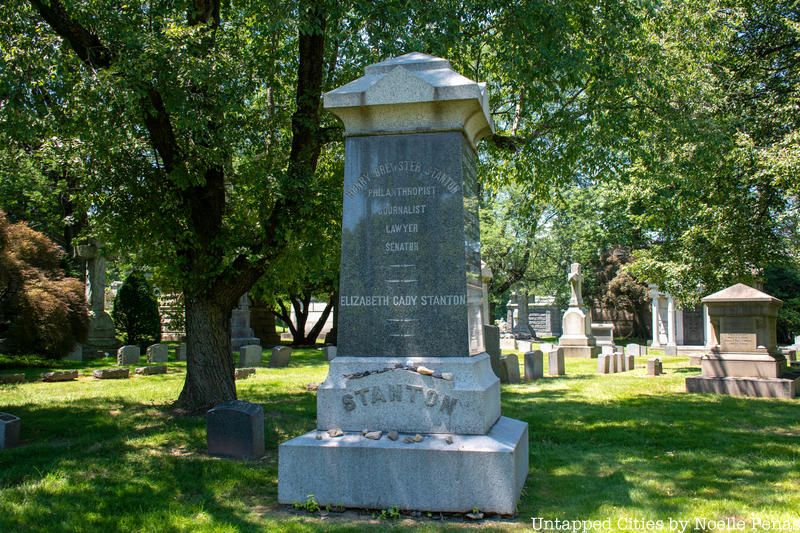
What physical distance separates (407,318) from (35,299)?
1502 cm

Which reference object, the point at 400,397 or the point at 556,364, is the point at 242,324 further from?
the point at 400,397

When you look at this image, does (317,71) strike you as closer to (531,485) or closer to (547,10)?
(547,10)

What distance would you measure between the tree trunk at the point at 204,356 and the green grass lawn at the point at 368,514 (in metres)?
0.59

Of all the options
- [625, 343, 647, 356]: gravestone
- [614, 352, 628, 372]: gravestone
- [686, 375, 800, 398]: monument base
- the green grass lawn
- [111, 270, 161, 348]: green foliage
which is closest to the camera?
the green grass lawn

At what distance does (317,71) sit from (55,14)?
359 centimetres

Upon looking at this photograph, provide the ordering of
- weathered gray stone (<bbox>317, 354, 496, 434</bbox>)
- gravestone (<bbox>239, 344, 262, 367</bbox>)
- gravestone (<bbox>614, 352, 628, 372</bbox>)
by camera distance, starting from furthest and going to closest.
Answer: gravestone (<bbox>239, 344, 262, 367</bbox>) → gravestone (<bbox>614, 352, 628, 372</bbox>) → weathered gray stone (<bbox>317, 354, 496, 434</bbox>)

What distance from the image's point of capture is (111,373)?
15977 millimetres

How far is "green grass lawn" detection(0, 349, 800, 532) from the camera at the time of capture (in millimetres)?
5211

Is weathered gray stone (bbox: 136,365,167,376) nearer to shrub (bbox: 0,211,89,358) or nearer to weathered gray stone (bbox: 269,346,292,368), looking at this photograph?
shrub (bbox: 0,211,89,358)

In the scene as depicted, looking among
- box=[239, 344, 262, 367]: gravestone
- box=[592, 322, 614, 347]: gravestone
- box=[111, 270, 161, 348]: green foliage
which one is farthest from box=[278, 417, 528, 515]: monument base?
box=[592, 322, 614, 347]: gravestone

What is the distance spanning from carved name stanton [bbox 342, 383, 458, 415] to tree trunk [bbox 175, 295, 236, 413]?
4.97 m

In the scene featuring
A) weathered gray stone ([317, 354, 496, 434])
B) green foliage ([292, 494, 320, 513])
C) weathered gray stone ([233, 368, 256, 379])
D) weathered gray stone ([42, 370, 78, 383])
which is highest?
weathered gray stone ([317, 354, 496, 434])

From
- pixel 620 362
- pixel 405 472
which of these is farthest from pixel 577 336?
pixel 405 472

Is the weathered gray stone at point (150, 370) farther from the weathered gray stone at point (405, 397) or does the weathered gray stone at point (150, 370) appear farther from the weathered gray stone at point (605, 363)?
the weathered gray stone at point (405, 397)
